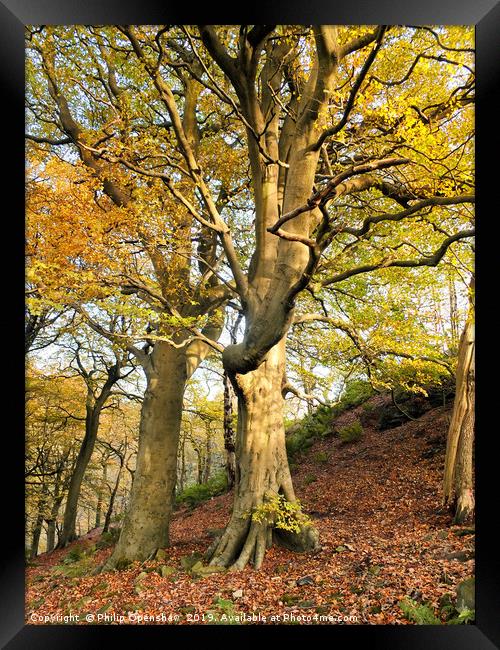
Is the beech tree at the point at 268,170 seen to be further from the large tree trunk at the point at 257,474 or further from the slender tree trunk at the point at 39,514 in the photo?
the slender tree trunk at the point at 39,514

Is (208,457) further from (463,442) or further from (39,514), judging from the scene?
(463,442)

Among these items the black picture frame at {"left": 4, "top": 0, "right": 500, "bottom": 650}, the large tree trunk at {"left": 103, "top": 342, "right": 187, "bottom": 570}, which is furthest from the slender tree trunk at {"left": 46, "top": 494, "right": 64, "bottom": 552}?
the black picture frame at {"left": 4, "top": 0, "right": 500, "bottom": 650}

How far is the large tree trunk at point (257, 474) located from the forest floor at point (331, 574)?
0.19 meters

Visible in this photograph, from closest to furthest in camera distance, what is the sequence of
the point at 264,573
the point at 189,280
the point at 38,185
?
the point at 264,573 < the point at 38,185 < the point at 189,280

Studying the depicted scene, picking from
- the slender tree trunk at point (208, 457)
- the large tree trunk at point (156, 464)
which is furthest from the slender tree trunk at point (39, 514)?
the large tree trunk at point (156, 464)

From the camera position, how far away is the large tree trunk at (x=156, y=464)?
19.1ft

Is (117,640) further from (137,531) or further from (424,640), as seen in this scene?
(137,531)

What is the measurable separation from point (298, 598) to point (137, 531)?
3048 mm

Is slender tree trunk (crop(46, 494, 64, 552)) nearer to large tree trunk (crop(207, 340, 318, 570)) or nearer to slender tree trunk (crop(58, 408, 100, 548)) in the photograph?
slender tree trunk (crop(58, 408, 100, 548))

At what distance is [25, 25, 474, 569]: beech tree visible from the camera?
146 inches
